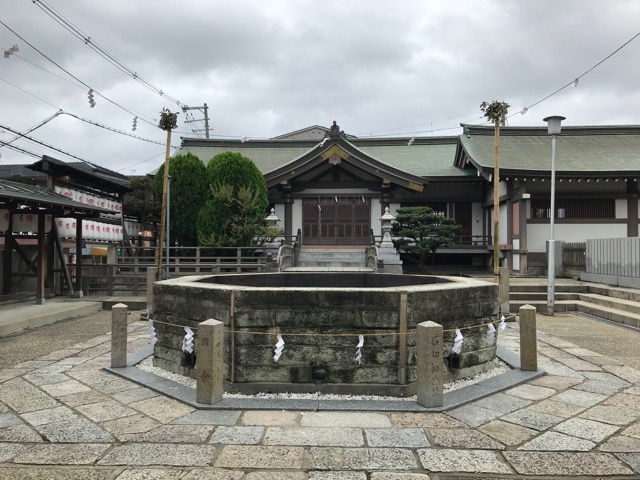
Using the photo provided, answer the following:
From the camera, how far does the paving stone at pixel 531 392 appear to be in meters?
5.37

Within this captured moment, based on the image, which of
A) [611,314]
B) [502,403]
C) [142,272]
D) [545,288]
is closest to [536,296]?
[545,288]

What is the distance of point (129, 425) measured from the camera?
4438mm

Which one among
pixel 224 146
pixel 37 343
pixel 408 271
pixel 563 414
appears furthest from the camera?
pixel 224 146

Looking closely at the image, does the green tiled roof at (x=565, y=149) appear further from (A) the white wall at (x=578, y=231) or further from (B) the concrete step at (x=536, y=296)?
(B) the concrete step at (x=536, y=296)

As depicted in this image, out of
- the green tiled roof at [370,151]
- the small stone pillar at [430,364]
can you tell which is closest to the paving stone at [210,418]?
the small stone pillar at [430,364]

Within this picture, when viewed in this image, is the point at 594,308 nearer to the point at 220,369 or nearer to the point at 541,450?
the point at 541,450

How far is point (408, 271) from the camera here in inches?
790

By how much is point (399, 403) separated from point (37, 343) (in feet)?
25.3

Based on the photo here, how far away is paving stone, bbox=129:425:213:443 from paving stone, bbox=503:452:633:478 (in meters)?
2.91

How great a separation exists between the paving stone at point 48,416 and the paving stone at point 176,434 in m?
1.12

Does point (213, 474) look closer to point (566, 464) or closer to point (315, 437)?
point (315, 437)

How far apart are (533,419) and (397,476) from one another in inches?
81.3

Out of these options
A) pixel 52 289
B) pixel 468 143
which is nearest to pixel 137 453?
pixel 52 289

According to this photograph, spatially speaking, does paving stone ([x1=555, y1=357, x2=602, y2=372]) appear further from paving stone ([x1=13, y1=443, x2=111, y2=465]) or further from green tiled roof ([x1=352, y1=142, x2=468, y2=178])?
green tiled roof ([x1=352, y1=142, x2=468, y2=178])
